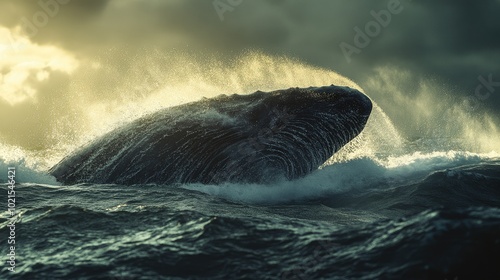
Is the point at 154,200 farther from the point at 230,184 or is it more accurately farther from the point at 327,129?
the point at 327,129

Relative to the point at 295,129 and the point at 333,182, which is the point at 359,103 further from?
the point at 333,182

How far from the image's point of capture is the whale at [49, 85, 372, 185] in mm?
8125

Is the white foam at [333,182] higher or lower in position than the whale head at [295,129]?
lower

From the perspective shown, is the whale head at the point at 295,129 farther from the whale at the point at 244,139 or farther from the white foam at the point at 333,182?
the white foam at the point at 333,182

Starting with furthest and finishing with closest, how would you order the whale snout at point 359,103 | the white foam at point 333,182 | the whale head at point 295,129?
the whale snout at point 359,103 → the whale head at point 295,129 → the white foam at point 333,182

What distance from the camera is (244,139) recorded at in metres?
8.15

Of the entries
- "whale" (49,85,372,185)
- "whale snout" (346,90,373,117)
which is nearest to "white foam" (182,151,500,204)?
"whale" (49,85,372,185)

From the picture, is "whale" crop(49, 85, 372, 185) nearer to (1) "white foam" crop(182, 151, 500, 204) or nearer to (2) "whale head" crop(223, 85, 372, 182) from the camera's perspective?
(2) "whale head" crop(223, 85, 372, 182)

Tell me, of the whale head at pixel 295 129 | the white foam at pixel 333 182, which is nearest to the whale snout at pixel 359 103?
the whale head at pixel 295 129

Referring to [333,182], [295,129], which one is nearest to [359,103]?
[295,129]

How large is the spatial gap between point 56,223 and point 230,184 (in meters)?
3.20

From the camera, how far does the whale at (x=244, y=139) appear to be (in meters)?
8.12

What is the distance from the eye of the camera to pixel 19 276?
3855 mm

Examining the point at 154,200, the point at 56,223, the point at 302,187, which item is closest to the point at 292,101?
the point at 302,187
